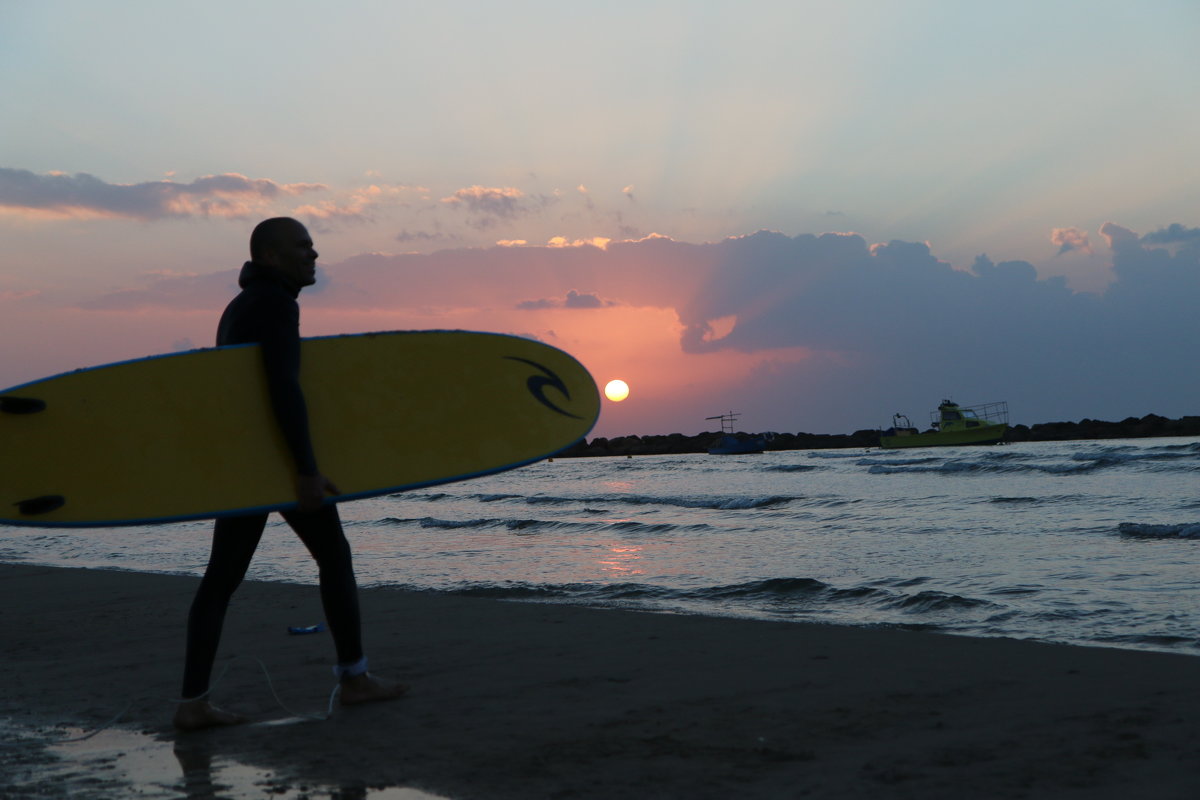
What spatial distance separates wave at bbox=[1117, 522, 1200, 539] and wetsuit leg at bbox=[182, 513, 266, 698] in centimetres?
890

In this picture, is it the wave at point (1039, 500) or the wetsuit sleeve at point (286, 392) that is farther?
the wave at point (1039, 500)

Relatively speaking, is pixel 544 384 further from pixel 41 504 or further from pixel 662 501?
pixel 662 501

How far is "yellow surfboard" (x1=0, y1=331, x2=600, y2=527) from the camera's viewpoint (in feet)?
10.2

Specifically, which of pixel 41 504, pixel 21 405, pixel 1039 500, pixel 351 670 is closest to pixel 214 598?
pixel 351 670

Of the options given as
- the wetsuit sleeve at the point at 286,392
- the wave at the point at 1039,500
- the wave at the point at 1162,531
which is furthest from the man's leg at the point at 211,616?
the wave at the point at 1039,500

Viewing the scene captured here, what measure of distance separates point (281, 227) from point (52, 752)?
1636 mm

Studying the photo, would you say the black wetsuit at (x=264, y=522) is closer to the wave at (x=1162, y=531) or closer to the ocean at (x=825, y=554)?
the ocean at (x=825, y=554)

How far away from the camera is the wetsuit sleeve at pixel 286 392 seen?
280 cm

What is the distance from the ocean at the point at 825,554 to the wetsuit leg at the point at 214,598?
11.3 feet

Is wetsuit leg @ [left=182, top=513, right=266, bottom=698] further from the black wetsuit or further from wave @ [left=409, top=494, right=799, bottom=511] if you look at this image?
wave @ [left=409, top=494, right=799, bottom=511]

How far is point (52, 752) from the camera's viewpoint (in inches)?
104

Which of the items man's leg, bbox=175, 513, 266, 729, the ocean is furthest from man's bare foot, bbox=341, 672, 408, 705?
the ocean

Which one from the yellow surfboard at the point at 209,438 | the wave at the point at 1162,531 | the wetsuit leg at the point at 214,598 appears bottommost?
the wave at the point at 1162,531

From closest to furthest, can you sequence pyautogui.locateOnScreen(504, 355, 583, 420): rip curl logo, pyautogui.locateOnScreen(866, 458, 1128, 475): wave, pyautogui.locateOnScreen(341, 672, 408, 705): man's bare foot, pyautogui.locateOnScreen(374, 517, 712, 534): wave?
pyautogui.locateOnScreen(341, 672, 408, 705): man's bare foot, pyautogui.locateOnScreen(504, 355, 583, 420): rip curl logo, pyautogui.locateOnScreen(374, 517, 712, 534): wave, pyautogui.locateOnScreen(866, 458, 1128, 475): wave
